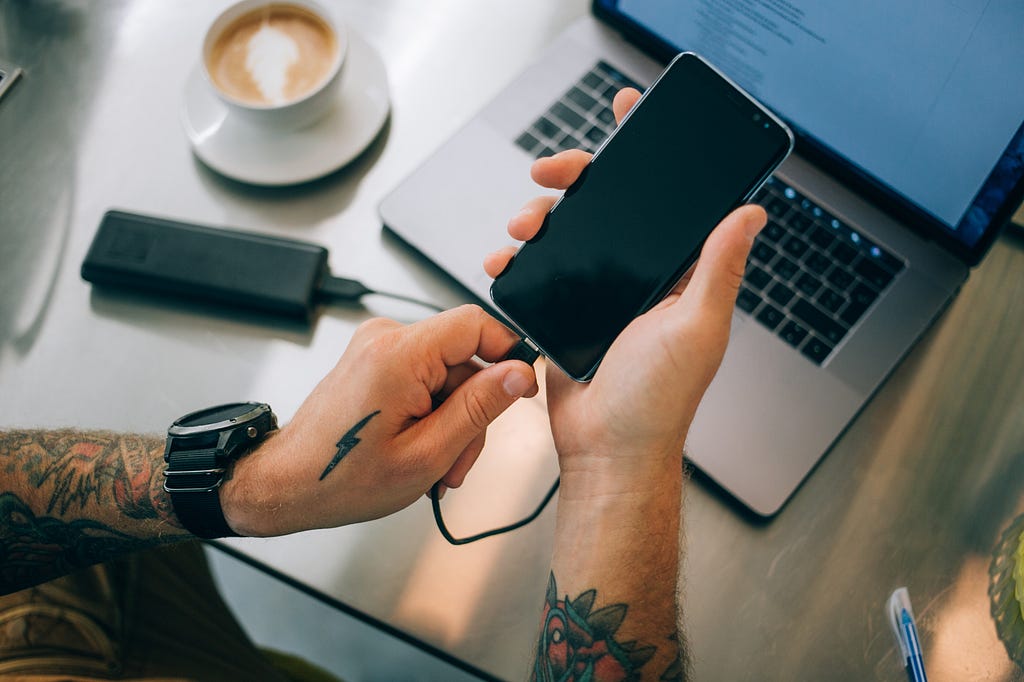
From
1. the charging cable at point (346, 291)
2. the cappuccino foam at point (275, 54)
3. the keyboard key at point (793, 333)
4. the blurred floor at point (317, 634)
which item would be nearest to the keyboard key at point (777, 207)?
the keyboard key at point (793, 333)

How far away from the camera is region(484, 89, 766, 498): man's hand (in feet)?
1.60

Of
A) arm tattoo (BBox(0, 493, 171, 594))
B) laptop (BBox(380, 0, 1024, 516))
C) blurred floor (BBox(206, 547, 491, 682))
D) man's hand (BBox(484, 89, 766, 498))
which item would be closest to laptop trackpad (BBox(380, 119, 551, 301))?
laptop (BBox(380, 0, 1024, 516))

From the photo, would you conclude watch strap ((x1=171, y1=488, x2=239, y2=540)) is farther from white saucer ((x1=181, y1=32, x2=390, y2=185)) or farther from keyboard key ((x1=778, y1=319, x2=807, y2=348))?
keyboard key ((x1=778, y1=319, x2=807, y2=348))

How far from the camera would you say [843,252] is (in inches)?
26.2

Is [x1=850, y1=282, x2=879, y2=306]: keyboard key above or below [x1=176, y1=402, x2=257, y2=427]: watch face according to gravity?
above

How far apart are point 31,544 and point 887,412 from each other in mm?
713

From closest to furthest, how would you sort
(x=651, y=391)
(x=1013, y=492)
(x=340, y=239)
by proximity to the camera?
(x=651, y=391), (x=1013, y=492), (x=340, y=239)

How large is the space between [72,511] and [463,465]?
12.3 inches

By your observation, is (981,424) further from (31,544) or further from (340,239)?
(31,544)

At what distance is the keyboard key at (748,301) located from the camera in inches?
25.9

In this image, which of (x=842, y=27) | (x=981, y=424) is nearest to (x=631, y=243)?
(x=842, y=27)

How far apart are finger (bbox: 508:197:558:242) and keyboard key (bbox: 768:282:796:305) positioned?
21cm

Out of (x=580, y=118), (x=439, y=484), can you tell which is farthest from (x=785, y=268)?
(x=439, y=484)

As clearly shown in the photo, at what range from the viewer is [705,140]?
1.79 ft
